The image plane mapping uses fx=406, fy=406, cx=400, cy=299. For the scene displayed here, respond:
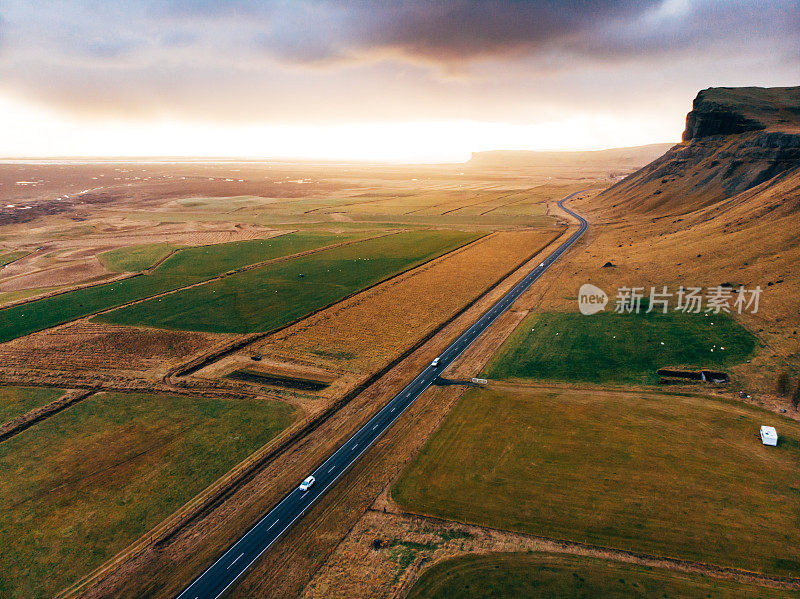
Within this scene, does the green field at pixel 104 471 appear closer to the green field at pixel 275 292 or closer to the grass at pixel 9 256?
the green field at pixel 275 292

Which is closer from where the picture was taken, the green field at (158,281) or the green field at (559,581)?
the green field at (559,581)

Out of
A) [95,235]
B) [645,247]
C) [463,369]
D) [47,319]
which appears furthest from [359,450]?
[95,235]

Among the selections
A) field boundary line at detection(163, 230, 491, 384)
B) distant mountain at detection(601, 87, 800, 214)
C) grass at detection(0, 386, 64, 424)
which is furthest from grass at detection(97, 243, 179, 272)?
distant mountain at detection(601, 87, 800, 214)

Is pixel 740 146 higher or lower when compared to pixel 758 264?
higher

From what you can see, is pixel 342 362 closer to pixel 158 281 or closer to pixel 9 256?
pixel 158 281

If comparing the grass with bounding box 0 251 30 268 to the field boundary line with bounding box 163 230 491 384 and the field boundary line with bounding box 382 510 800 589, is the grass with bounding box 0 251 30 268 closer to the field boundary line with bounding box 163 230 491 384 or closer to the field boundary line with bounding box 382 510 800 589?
the field boundary line with bounding box 163 230 491 384

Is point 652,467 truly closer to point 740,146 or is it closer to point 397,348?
point 397,348

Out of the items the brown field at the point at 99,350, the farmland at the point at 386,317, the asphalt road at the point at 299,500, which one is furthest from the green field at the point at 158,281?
the asphalt road at the point at 299,500
